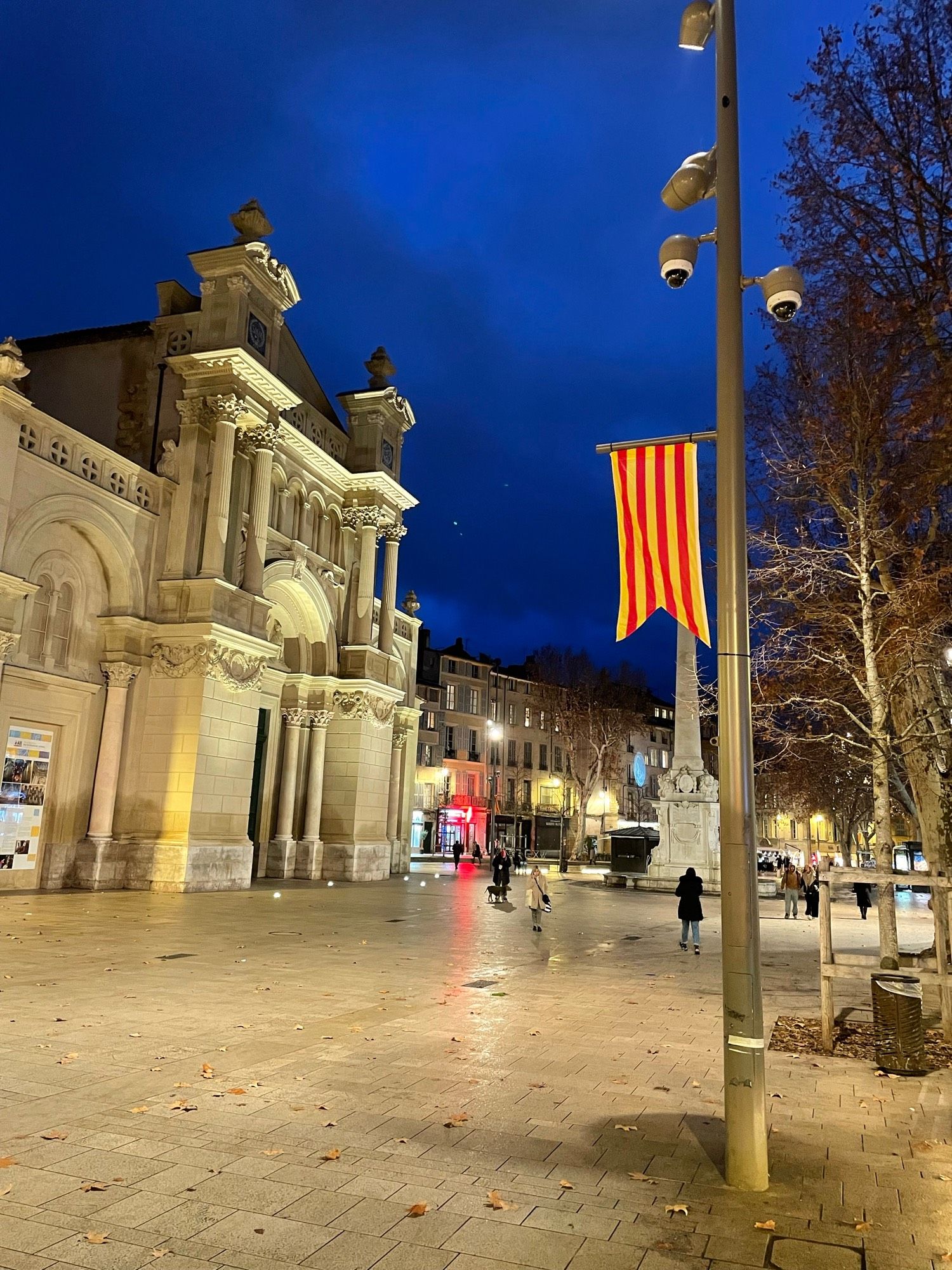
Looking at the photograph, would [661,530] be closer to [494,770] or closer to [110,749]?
[110,749]

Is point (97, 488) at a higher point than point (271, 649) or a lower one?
higher

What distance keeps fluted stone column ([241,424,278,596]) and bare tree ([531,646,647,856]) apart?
3573cm

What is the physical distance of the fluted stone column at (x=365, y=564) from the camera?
3681 centimetres

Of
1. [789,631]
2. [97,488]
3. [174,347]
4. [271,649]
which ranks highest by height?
[174,347]

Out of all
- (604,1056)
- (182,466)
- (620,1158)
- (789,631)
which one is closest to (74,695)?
(182,466)

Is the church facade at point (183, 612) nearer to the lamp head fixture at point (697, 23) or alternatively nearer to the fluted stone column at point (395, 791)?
the fluted stone column at point (395, 791)

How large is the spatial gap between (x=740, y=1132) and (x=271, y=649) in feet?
80.0

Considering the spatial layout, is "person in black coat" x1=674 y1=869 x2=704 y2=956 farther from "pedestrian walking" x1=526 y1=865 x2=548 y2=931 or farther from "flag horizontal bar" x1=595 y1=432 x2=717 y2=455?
"flag horizontal bar" x1=595 y1=432 x2=717 y2=455

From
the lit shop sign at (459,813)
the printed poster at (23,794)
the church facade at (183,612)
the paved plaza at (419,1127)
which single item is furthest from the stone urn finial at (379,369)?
the lit shop sign at (459,813)

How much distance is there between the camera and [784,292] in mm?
6770

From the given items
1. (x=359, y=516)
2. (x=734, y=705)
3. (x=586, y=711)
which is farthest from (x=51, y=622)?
(x=586, y=711)

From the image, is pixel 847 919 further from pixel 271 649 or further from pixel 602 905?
pixel 271 649

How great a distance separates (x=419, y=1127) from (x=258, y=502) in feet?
82.2

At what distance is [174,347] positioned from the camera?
28953 millimetres
